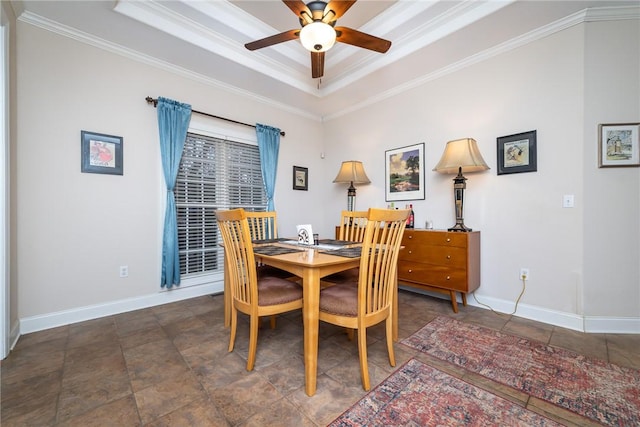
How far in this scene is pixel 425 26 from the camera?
2594 millimetres

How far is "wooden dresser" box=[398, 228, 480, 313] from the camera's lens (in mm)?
2588

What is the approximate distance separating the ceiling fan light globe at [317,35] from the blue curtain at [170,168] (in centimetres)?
191

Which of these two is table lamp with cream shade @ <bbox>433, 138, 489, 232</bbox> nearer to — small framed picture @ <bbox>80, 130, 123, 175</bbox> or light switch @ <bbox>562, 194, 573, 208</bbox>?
light switch @ <bbox>562, 194, 573, 208</bbox>

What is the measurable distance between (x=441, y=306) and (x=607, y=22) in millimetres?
2997

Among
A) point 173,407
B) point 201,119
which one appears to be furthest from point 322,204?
point 173,407

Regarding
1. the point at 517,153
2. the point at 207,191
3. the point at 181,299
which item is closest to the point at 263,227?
the point at 207,191

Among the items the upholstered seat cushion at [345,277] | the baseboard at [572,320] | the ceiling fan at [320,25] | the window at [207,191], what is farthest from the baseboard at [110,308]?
the baseboard at [572,320]

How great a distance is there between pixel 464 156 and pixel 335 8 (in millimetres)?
1809

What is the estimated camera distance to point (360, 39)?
2109 millimetres

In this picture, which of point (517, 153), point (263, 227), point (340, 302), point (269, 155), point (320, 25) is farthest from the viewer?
point (269, 155)

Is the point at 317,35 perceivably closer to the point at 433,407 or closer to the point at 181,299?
the point at 433,407

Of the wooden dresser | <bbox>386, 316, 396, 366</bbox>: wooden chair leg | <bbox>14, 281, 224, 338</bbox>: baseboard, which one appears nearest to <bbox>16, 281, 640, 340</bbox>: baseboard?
<bbox>14, 281, 224, 338</bbox>: baseboard

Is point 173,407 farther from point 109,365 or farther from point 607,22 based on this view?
point 607,22

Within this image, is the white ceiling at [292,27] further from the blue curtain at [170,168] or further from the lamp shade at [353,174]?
the lamp shade at [353,174]
